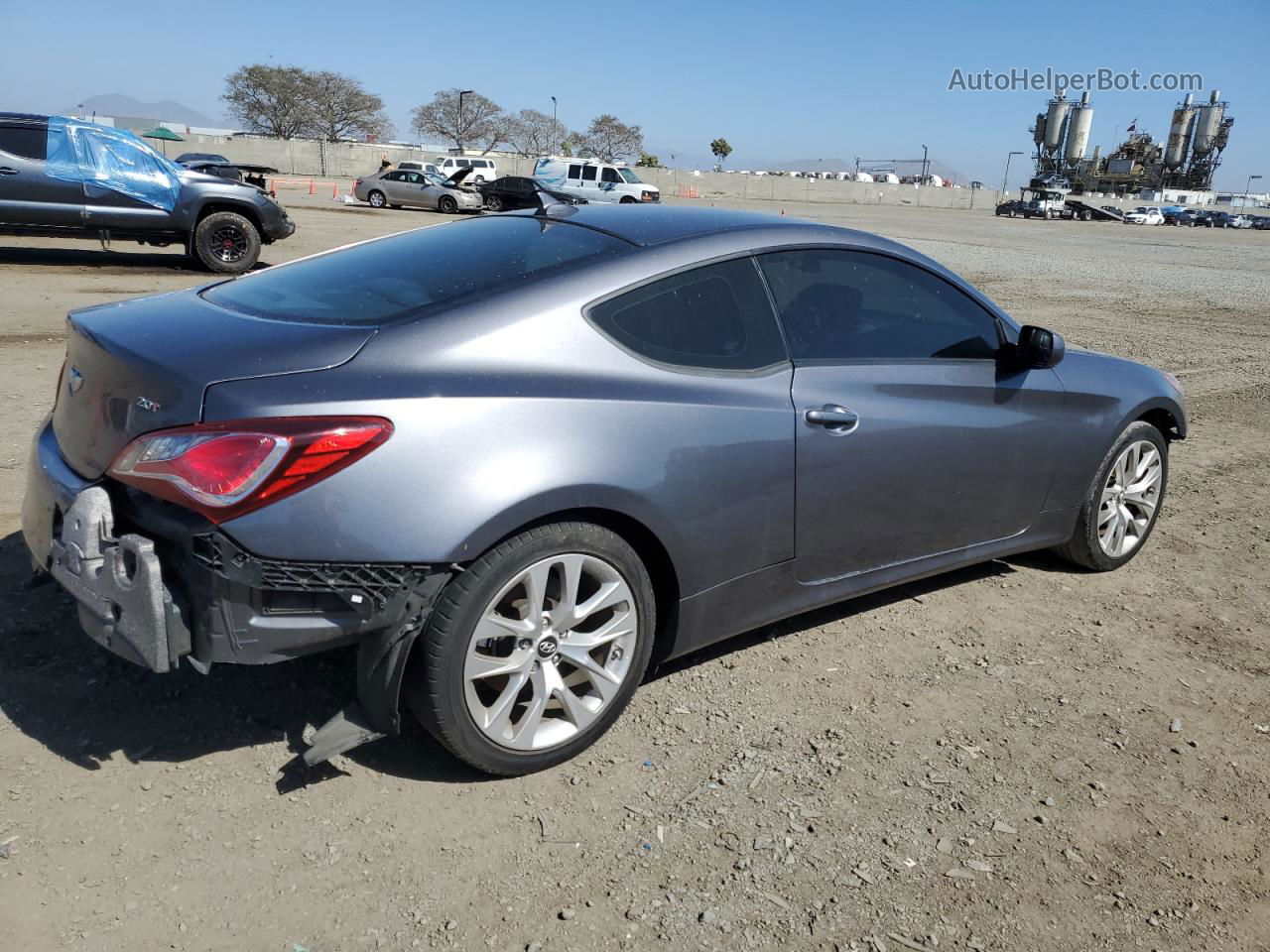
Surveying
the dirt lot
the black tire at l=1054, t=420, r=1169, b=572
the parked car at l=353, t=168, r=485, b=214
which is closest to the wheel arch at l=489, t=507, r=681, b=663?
the dirt lot

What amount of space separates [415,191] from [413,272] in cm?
3331

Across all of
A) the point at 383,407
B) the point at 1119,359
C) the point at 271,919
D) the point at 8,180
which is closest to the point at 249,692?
the point at 271,919

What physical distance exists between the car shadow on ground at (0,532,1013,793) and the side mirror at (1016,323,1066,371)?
177cm

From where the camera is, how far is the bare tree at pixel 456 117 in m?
104

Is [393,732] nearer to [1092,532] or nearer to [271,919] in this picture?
[271,919]

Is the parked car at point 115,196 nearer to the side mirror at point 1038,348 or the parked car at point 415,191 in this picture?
the side mirror at point 1038,348

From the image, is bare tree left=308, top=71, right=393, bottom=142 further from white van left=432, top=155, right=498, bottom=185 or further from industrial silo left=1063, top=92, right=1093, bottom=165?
industrial silo left=1063, top=92, right=1093, bottom=165

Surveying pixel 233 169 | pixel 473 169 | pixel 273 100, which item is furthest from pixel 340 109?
pixel 233 169

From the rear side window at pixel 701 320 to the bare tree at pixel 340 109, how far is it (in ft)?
320

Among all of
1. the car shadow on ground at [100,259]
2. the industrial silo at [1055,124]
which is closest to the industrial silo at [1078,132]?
the industrial silo at [1055,124]

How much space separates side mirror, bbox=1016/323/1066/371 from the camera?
3.85 m

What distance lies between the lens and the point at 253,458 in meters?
2.37

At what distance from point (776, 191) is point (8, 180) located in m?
69.7

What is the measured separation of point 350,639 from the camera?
8.26 ft
